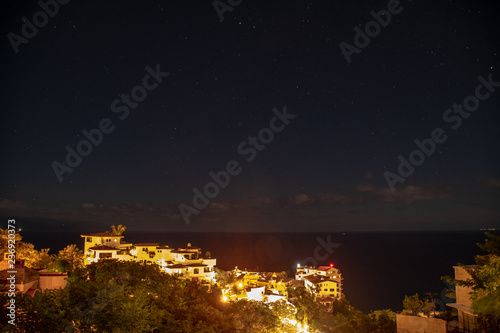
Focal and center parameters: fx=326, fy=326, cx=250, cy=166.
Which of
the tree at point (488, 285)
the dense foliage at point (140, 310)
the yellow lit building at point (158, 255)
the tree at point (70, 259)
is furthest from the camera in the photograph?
the yellow lit building at point (158, 255)

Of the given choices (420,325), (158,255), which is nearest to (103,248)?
(158,255)

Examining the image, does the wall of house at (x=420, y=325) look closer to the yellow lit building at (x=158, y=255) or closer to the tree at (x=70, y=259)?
the yellow lit building at (x=158, y=255)

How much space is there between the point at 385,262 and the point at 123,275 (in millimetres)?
114423

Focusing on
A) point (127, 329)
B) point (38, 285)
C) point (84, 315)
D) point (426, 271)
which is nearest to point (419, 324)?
point (127, 329)

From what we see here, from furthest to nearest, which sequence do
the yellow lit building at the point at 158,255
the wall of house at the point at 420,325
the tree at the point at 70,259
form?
the yellow lit building at the point at 158,255 < the tree at the point at 70,259 < the wall of house at the point at 420,325

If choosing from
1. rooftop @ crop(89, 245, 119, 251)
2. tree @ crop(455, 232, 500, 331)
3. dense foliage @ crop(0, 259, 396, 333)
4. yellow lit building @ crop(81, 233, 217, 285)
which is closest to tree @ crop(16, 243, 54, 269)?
rooftop @ crop(89, 245, 119, 251)

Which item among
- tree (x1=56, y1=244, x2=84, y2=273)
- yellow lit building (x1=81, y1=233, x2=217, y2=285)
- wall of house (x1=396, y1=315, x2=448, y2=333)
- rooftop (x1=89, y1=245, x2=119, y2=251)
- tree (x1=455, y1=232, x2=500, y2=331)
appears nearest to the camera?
tree (x1=455, y1=232, x2=500, y2=331)

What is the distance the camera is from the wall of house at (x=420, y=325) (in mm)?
15359

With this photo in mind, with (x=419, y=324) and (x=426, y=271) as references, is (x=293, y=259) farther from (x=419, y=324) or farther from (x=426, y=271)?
(x=419, y=324)

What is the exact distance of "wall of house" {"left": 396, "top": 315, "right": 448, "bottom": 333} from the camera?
15359mm

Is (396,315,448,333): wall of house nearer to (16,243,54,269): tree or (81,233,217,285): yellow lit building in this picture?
(81,233,217,285): yellow lit building

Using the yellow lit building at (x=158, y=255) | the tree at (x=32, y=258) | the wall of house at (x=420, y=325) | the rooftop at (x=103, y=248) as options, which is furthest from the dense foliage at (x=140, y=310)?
the rooftop at (x=103, y=248)

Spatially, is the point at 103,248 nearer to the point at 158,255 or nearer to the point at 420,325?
the point at 158,255

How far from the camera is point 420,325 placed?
16000mm
